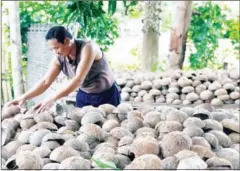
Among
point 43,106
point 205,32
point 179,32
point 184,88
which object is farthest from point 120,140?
point 205,32

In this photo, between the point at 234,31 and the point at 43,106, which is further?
the point at 234,31

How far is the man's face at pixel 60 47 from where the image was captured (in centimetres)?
169

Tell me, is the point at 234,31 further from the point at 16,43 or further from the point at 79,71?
the point at 79,71

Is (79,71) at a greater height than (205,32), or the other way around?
(205,32)

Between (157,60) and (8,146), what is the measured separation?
3.00m

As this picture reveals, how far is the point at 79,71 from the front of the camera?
1.72 m

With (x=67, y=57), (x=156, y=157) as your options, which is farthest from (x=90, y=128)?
(x=67, y=57)

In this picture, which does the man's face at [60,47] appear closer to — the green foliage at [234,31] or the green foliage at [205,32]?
the green foliage at [205,32]

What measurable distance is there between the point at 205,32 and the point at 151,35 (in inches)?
31.8

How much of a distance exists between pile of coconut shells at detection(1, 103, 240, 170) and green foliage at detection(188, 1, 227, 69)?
314 cm

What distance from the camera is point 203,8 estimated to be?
4.25 m

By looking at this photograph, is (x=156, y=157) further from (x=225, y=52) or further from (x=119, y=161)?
(x=225, y=52)

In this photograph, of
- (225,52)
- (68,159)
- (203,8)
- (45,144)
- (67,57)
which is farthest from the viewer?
(225,52)

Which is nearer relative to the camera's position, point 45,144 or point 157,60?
point 45,144
